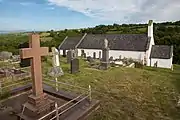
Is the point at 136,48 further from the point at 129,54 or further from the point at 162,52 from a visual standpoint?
the point at 162,52

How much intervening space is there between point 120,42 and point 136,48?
3.69 metres

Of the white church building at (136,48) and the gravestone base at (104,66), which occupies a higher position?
the white church building at (136,48)

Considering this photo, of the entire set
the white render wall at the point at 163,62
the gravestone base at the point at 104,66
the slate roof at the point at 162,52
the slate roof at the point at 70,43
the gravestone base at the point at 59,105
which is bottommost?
the white render wall at the point at 163,62

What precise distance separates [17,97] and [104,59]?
944cm

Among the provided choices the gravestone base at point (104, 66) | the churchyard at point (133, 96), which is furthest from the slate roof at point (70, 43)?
the churchyard at point (133, 96)

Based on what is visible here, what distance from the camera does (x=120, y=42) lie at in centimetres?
3062

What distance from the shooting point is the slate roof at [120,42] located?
28.3 metres

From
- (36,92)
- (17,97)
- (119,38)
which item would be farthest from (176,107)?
(119,38)

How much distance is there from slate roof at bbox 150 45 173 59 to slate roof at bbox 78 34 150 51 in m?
2.12

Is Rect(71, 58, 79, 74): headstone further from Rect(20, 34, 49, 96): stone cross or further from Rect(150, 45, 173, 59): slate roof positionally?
Rect(150, 45, 173, 59): slate roof

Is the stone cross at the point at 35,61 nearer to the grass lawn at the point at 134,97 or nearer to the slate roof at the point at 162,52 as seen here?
the grass lawn at the point at 134,97

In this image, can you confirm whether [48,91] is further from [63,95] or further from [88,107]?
[88,107]

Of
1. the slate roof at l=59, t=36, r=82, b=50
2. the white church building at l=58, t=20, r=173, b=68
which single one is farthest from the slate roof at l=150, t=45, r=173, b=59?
the slate roof at l=59, t=36, r=82, b=50

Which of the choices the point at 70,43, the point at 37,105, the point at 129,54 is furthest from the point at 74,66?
the point at 70,43
